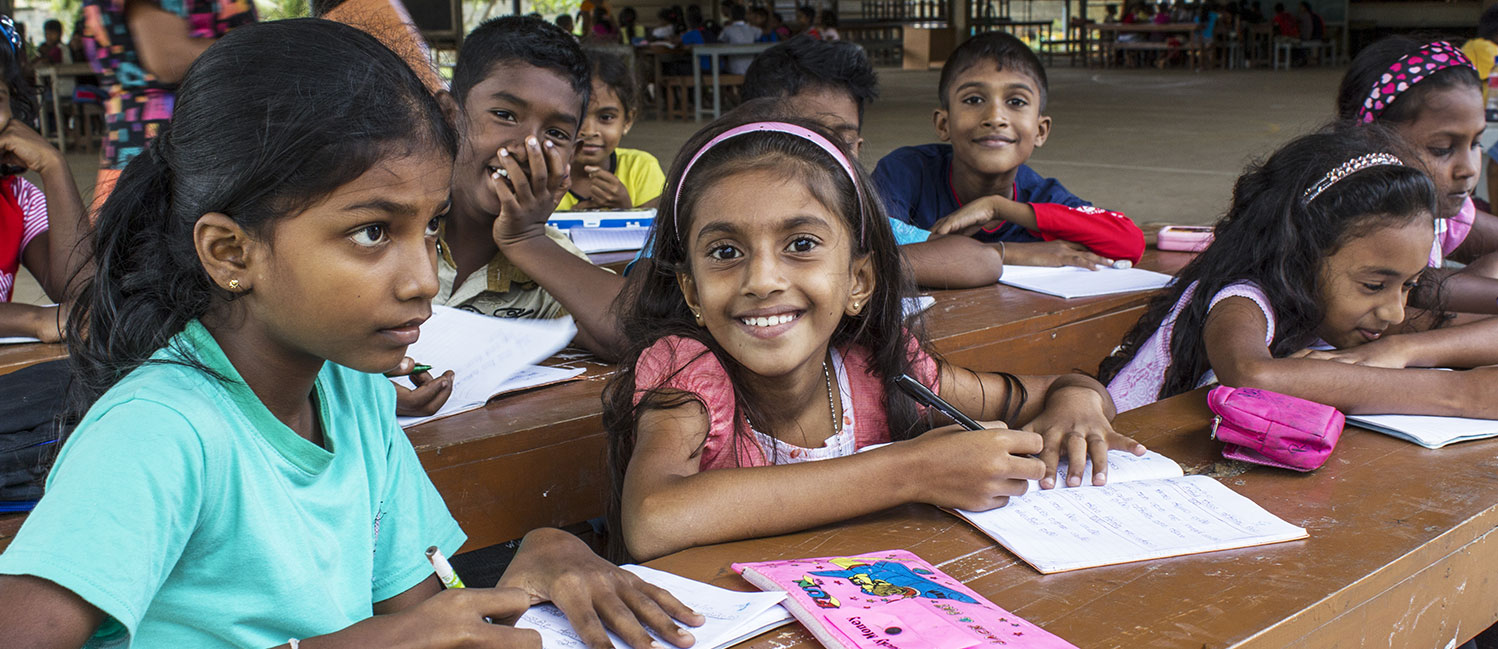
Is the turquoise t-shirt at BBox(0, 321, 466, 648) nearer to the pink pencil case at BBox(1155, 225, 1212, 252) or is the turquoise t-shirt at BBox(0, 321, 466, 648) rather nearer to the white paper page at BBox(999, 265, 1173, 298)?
the white paper page at BBox(999, 265, 1173, 298)

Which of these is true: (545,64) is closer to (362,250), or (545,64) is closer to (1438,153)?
(362,250)

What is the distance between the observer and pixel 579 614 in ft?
2.88

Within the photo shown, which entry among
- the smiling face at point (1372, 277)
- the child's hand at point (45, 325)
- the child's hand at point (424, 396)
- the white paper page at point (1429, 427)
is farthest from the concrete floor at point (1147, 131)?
the child's hand at point (424, 396)

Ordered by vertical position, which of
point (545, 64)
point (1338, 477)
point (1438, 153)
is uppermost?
point (545, 64)

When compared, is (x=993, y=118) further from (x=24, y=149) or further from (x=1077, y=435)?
(x=24, y=149)

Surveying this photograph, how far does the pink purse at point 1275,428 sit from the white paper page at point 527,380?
0.96 meters

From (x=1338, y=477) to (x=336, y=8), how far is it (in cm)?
149

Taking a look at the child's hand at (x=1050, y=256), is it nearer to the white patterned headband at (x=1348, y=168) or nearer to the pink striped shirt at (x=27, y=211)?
the white patterned headband at (x=1348, y=168)

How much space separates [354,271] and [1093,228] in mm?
2040

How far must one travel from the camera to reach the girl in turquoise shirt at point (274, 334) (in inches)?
31.9

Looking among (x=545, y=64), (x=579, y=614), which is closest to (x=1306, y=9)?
(x=545, y=64)

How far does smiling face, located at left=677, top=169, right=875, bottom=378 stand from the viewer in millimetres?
1317

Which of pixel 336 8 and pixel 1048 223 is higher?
pixel 336 8

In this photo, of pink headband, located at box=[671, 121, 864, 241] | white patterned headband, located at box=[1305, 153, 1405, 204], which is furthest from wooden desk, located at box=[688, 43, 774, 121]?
pink headband, located at box=[671, 121, 864, 241]
